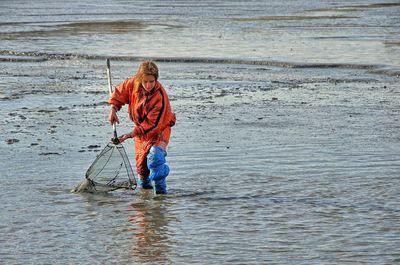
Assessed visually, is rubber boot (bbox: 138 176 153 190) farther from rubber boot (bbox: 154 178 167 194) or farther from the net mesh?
rubber boot (bbox: 154 178 167 194)

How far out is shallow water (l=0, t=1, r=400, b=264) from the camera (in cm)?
737

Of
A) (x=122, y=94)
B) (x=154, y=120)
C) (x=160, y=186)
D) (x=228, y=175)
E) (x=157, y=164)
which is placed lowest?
(x=228, y=175)

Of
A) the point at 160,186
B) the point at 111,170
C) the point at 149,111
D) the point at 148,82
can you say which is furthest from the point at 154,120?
the point at 111,170

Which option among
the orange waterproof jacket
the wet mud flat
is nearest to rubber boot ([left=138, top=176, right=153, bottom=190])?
the wet mud flat

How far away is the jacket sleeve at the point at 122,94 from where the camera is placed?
8828 mm

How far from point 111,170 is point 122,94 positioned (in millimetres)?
860

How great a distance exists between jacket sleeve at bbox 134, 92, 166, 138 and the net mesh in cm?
46

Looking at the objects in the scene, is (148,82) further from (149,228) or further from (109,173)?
(149,228)

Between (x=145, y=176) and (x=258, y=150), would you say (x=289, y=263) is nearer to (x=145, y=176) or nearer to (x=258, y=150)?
(x=145, y=176)

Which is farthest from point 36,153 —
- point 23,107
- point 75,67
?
point 75,67

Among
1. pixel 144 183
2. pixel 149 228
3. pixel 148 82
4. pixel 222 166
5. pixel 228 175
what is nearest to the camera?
pixel 149 228

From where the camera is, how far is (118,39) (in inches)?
1078

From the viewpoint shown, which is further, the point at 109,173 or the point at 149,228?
the point at 109,173

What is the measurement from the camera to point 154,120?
343 inches
